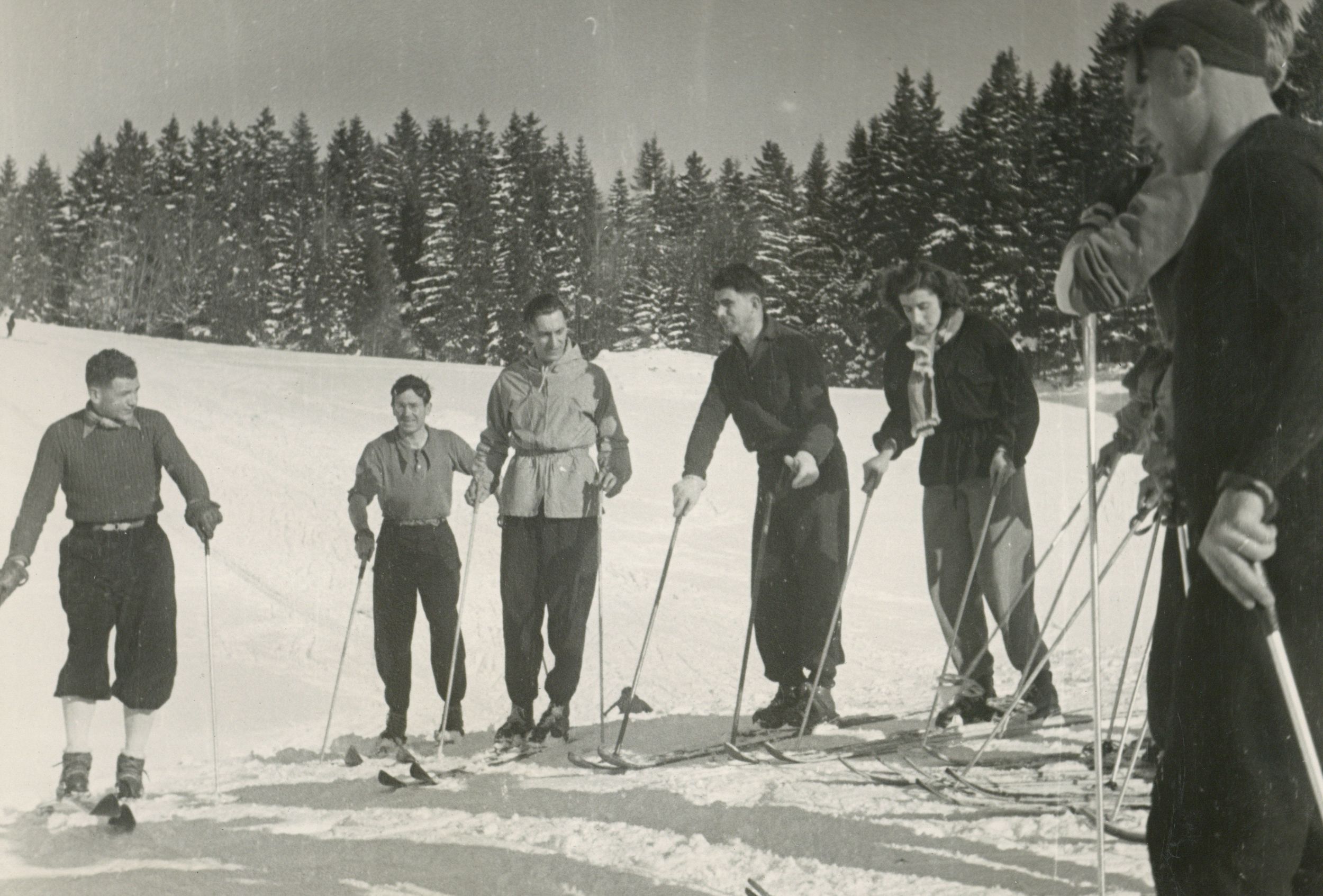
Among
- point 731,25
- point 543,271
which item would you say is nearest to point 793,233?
point 543,271

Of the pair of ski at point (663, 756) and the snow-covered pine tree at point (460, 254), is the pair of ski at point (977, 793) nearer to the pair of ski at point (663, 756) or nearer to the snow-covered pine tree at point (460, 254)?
the pair of ski at point (663, 756)

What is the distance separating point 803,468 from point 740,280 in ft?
2.46

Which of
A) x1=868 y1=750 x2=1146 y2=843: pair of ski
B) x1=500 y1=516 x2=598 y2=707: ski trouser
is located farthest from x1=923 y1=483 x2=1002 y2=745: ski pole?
x1=500 y1=516 x2=598 y2=707: ski trouser

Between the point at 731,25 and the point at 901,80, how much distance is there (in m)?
0.49

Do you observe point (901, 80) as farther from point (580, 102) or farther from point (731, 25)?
point (580, 102)

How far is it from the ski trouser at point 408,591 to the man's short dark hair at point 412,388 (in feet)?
1.61

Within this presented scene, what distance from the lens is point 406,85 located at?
373 cm

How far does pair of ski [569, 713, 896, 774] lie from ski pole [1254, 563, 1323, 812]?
2371 millimetres

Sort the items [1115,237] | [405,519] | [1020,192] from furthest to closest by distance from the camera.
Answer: [1020,192] → [405,519] → [1115,237]

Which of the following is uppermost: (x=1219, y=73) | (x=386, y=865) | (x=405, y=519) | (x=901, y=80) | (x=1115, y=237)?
(x=901, y=80)

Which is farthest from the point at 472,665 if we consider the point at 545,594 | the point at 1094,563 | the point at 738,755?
the point at 1094,563

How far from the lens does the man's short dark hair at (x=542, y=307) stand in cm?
445

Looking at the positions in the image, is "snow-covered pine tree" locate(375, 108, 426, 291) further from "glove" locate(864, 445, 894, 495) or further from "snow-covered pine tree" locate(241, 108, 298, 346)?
"glove" locate(864, 445, 894, 495)

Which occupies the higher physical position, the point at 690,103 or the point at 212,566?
the point at 690,103
